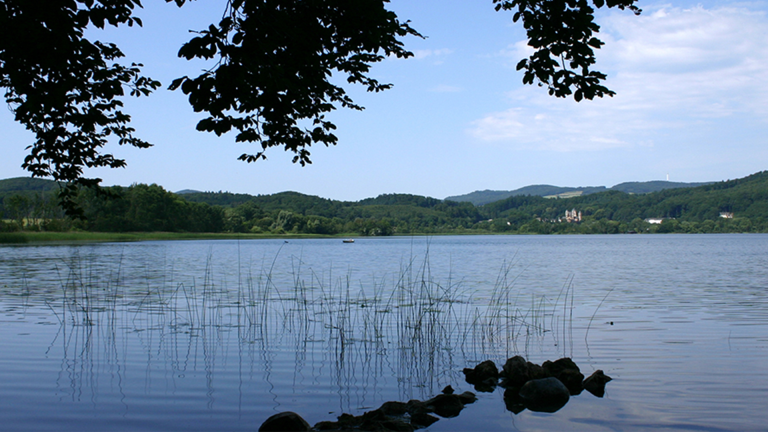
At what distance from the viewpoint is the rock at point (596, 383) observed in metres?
7.59

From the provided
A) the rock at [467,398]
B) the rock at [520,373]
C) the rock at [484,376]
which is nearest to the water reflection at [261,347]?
the rock at [484,376]

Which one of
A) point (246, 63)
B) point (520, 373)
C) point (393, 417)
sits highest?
point (246, 63)

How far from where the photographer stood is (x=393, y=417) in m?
6.41

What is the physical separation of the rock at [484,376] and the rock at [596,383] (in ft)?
4.22

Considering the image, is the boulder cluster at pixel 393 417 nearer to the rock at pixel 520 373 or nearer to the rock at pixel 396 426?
the rock at pixel 396 426

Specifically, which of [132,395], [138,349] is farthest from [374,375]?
[138,349]

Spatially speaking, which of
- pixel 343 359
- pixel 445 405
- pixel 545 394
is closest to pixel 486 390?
pixel 545 394

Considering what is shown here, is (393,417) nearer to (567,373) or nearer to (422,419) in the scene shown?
(422,419)

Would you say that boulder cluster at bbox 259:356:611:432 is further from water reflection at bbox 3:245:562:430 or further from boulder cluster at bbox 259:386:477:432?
water reflection at bbox 3:245:562:430

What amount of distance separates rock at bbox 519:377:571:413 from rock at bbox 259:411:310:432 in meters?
3.07

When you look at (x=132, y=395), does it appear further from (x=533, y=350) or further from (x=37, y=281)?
(x=37, y=281)

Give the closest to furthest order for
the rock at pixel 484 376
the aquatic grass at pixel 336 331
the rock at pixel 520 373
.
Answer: the rock at pixel 520 373 < the rock at pixel 484 376 < the aquatic grass at pixel 336 331

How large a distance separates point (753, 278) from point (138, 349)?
26363 millimetres

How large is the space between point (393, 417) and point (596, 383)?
3230 millimetres
